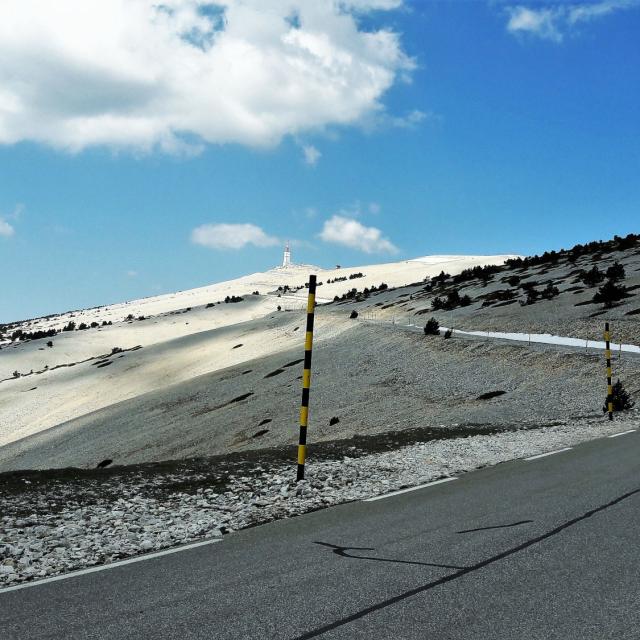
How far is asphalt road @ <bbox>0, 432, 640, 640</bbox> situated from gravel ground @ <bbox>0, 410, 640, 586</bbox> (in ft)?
2.30

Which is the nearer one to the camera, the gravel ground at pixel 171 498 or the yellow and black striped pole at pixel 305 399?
the gravel ground at pixel 171 498

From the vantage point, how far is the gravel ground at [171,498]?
693 centimetres

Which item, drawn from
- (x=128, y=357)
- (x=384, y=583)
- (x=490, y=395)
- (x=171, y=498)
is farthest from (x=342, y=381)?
(x=128, y=357)

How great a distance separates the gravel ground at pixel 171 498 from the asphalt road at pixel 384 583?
700mm

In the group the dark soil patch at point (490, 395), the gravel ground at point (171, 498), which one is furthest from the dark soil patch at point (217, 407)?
the gravel ground at point (171, 498)

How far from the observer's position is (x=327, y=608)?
15.0ft

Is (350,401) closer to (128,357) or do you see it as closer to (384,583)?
(384,583)

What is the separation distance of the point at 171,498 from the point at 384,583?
5.15m

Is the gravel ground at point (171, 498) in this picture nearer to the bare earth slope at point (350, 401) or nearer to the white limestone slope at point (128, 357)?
the bare earth slope at point (350, 401)

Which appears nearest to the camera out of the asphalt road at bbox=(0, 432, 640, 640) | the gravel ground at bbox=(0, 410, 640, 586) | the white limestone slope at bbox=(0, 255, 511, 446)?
the asphalt road at bbox=(0, 432, 640, 640)

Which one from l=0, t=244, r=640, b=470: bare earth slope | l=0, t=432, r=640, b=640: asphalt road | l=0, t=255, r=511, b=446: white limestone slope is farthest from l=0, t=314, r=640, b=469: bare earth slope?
l=0, t=432, r=640, b=640: asphalt road

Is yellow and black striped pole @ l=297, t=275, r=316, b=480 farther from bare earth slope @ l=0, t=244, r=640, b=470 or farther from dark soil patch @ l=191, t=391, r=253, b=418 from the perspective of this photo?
dark soil patch @ l=191, t=391, r=253, b=418

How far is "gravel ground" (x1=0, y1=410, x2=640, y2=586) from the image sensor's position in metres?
6.93

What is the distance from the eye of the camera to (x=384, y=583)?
201 inches
